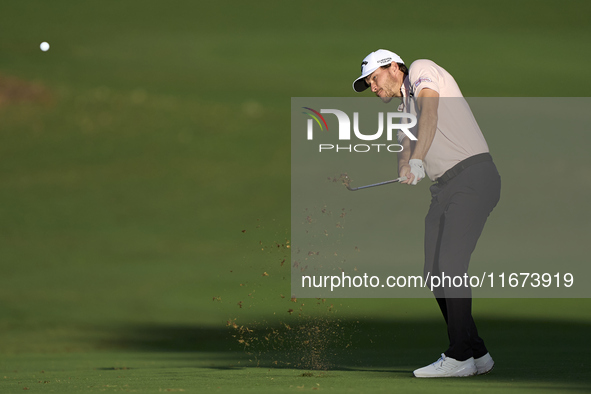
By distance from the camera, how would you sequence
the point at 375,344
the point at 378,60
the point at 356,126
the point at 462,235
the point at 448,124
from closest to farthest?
the point at 462,235, the point at 448,124, the point at 378,60, the point at 356,126, the point at 375,344

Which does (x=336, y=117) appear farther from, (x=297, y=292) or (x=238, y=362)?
(x=238, y=362)

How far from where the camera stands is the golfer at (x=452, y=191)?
13.9 feet

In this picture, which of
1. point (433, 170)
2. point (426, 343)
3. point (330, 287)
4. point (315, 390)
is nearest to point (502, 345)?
point (426, 343)

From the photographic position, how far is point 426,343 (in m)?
6.55

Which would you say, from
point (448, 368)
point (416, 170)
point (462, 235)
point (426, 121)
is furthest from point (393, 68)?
point (448, 368)

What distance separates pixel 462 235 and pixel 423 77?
0.75m

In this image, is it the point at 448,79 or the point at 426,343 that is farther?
the point at 426,343

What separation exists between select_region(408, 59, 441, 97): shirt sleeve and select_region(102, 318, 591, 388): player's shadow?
4.48ft

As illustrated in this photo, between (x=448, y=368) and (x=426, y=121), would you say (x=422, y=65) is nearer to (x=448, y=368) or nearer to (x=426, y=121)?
(x=426, y=121)

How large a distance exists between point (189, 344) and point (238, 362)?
1.48 metres

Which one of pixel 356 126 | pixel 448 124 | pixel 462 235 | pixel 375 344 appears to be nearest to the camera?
pixel 462 235

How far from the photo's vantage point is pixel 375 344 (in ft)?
21.0

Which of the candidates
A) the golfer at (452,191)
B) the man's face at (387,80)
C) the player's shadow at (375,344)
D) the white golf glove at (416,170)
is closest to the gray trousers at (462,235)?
the golfer at (452,191)

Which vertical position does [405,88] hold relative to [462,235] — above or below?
above
